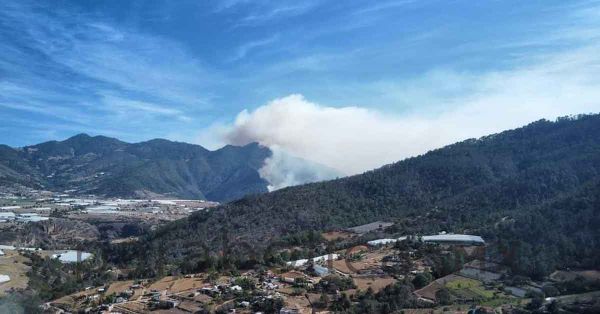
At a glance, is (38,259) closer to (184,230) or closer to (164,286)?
(184,230)

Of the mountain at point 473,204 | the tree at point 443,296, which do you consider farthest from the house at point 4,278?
the tree at point 443,296

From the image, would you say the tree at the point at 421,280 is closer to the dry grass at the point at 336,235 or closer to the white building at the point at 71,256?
the dry grass at the point at 336,235

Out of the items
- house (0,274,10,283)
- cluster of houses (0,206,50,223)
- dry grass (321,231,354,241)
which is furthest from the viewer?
cluster of houses (0,206,50,223)

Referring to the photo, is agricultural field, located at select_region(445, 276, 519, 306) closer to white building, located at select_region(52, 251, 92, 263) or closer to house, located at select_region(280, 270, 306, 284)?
house, located at select_region(280, 270, 306, 284)

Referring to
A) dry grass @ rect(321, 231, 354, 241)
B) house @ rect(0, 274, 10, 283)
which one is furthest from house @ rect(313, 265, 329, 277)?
house @ rect(0, 274, 10, 283)

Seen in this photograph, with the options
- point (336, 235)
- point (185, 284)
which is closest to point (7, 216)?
point (336, 235)

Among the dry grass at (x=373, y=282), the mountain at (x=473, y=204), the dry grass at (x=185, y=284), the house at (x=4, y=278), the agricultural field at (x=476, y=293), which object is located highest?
the mountain at (x=473, y=204)

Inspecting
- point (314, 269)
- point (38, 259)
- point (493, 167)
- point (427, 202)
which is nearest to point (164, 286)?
point (314, 269)

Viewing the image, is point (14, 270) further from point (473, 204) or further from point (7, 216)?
point (473, 204)
